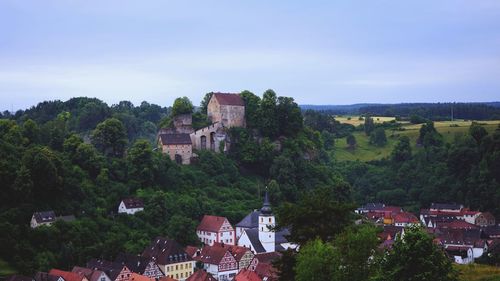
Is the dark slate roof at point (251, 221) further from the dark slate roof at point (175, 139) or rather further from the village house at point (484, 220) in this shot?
the village house at point (484, 220)

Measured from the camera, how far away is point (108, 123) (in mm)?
80938

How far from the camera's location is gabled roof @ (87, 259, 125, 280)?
55750 mm

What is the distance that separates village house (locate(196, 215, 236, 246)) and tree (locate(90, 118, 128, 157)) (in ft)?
51.6

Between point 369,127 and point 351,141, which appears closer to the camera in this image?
point 351,141

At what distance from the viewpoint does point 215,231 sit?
7012cm

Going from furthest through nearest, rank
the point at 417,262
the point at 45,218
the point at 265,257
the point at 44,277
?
the point at 265,257 < the point at 45,218 < the point at 44,277 < the point at 417,262

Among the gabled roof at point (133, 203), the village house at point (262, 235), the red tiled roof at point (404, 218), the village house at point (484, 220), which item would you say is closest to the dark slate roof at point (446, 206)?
the village house at point (484, 220)

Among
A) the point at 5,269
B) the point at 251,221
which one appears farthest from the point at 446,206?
the point at 5,269

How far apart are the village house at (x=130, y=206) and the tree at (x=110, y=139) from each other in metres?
12.3

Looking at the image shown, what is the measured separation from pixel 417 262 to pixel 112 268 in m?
38.8

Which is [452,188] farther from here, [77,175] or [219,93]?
[77,175]

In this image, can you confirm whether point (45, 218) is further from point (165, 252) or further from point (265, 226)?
point (265, 226)

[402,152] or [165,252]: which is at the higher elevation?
[402,152]

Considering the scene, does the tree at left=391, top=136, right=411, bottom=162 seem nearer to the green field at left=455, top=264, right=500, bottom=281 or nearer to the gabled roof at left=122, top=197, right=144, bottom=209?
the gabled roof at left=122, top=197, right=144, bottom=209
